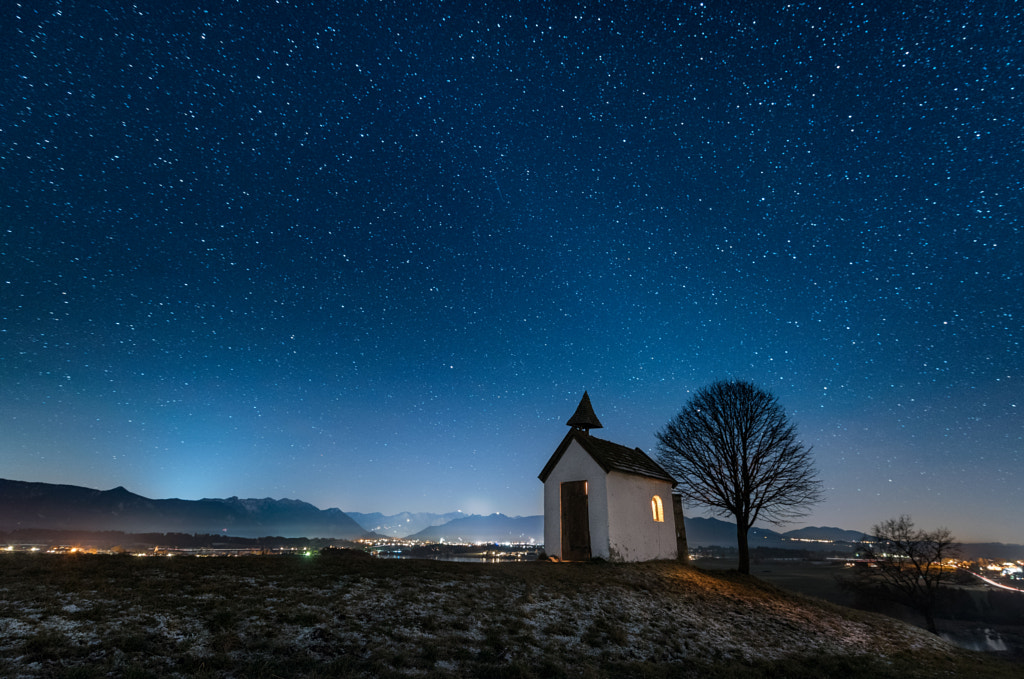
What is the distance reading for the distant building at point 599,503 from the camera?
26.1m

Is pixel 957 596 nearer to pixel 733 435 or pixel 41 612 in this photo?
pixel 733 435

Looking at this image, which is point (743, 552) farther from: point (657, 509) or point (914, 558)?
point (914, 558)

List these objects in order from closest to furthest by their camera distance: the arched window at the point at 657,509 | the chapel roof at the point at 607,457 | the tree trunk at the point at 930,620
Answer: the chapel roof at the point at 607,457 → the arched window at the point at 657,509 → the tree trunk at the point at 930,620

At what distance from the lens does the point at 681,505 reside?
33.4 meters

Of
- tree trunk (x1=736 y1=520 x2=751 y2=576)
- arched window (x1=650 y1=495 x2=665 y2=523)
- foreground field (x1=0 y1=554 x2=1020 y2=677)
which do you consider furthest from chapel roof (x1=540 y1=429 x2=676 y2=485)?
foreground field (x1=0 y1=554 x2=1020 y2=677)

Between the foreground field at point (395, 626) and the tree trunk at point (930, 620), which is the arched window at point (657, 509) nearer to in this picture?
the foreground field at point (395, 626)

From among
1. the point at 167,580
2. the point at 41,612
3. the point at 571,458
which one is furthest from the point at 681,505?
the point at 41,612

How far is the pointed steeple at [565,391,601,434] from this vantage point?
30.5m

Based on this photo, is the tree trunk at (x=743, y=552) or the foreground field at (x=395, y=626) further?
the tree trunk at (x=743, y=552)

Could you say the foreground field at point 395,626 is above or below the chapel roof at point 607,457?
below

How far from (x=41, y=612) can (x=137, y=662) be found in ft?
11.1

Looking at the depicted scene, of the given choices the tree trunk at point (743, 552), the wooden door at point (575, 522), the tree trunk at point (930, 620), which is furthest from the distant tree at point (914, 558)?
the wooden door at point (575, 522)

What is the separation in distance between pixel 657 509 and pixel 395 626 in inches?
930

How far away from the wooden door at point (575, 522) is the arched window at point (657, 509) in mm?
6145
